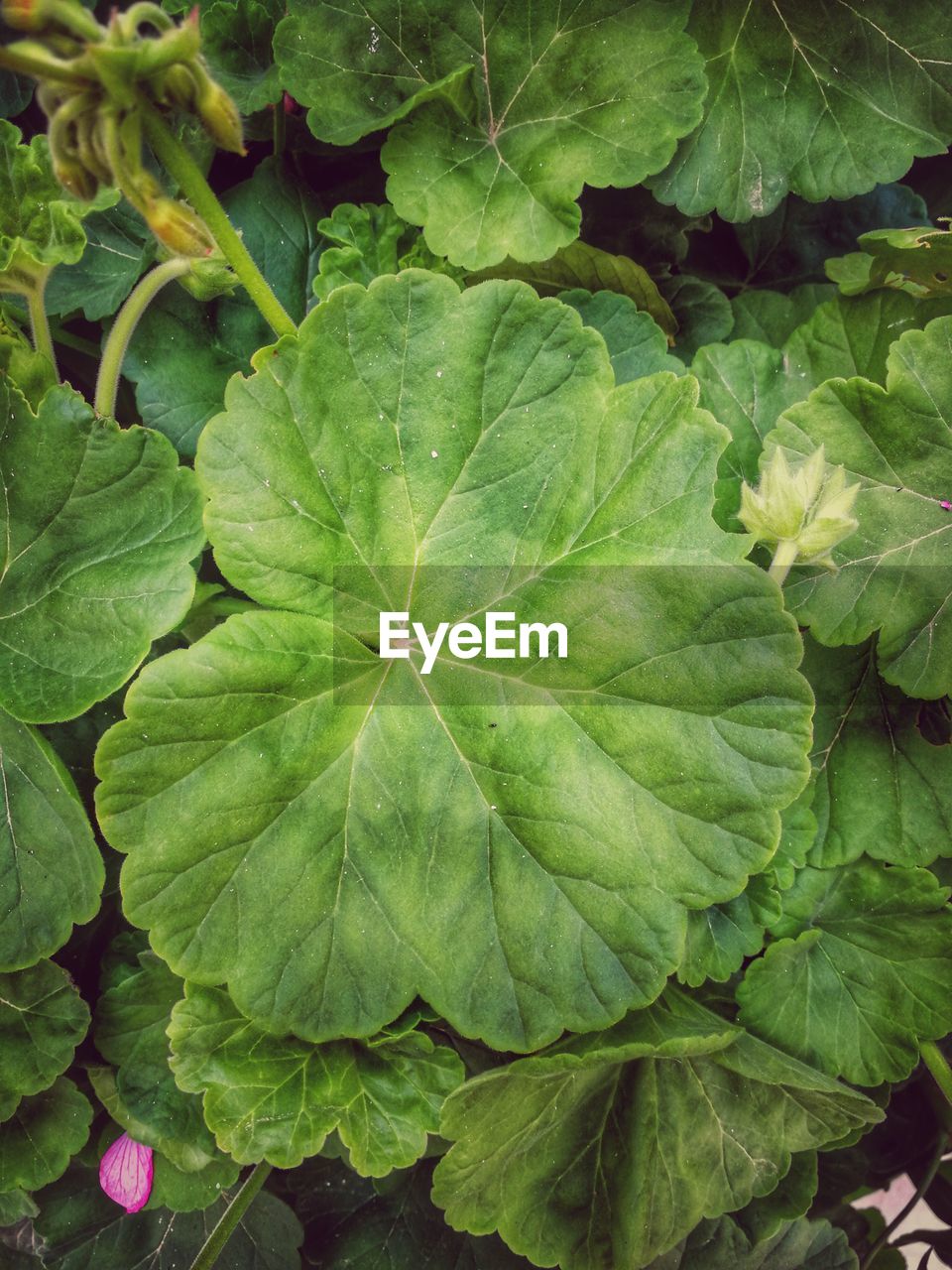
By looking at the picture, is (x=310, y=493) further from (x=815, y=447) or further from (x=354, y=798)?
(x=815, y=447)

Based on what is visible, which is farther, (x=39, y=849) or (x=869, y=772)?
(x=869, y=772)

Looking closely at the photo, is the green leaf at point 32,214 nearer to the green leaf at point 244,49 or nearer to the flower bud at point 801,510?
the green leaf at point 244,49

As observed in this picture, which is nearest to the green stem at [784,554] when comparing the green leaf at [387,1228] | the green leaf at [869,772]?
the green leaf at [869,772]

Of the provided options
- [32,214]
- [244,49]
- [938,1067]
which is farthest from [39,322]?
[938,1067]

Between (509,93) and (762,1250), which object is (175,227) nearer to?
(509,93)

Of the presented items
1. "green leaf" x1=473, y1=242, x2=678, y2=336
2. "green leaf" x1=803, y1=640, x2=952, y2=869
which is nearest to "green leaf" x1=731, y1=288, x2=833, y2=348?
"green leaf" x1=473, y1=242, x2=678, y2=336

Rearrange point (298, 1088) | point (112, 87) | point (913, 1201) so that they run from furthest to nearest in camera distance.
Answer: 1. point (913, 1201)
2. point (298, 1088)
3. point (112, 87)
